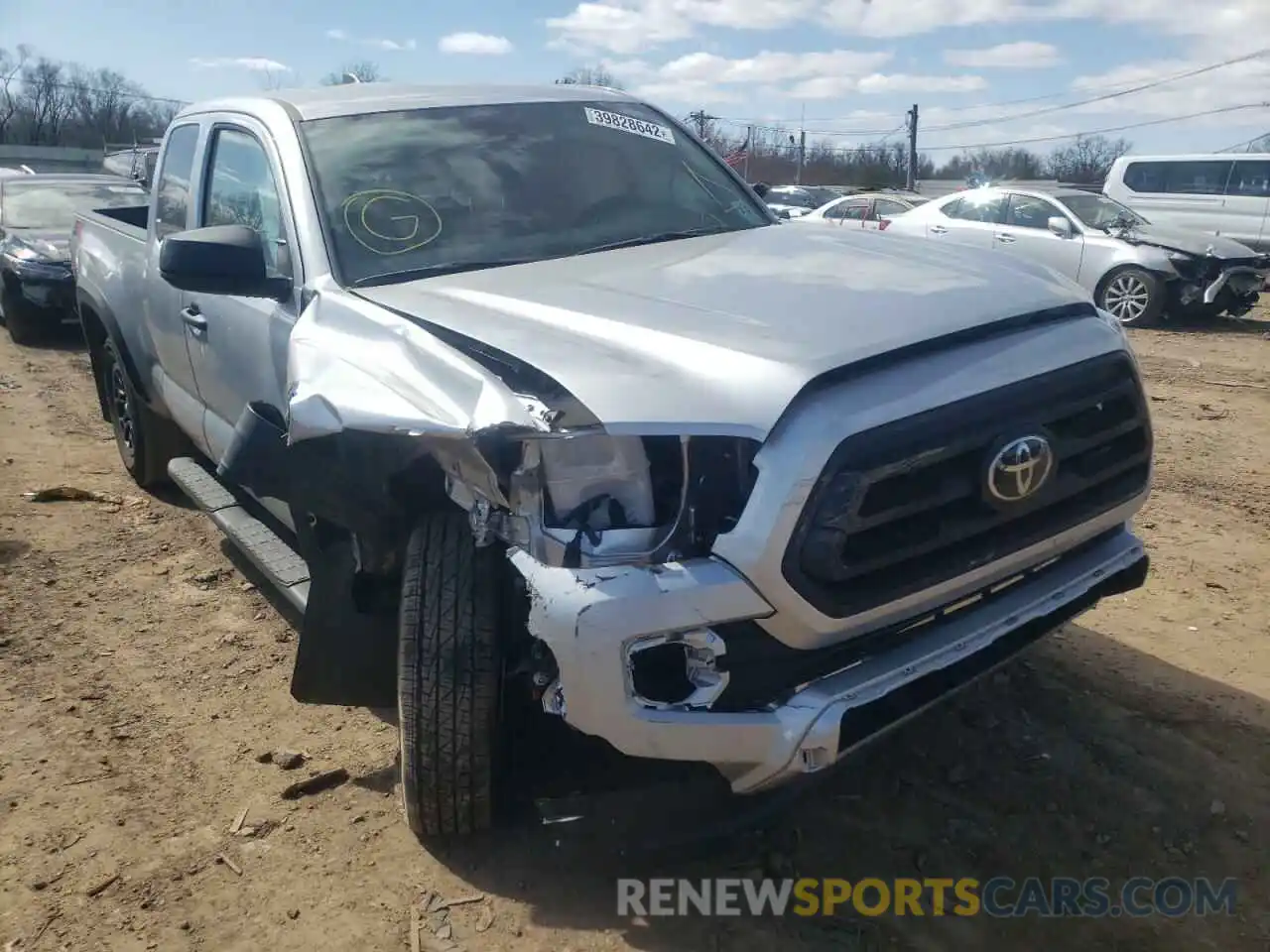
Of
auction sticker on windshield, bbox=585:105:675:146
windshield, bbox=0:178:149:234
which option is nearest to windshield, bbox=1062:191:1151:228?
auction sticker on windshield, bbox=585:105:675:146

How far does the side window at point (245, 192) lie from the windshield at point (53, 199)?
298 inches

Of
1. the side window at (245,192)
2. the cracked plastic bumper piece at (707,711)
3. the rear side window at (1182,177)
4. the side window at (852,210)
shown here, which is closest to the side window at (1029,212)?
the side window at (852,210)

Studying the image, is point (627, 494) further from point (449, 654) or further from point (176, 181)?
point (176, 181)

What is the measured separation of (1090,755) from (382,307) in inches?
92.7

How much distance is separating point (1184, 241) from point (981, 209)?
2326mm

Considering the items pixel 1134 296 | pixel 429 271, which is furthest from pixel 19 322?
pixel 1134 296

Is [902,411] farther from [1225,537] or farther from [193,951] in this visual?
[1225,537]

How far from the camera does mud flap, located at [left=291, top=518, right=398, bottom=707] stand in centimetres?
267

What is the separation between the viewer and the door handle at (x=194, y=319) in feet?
12.3

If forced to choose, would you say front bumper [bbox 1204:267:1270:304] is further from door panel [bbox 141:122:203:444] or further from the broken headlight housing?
the broken headlight housing

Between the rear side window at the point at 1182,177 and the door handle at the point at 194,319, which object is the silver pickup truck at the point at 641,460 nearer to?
the door handle at the point at 194,319

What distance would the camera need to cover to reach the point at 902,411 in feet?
6.95

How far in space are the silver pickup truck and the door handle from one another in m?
0.52

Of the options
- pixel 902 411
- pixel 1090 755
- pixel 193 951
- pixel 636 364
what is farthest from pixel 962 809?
pixel 193 951
